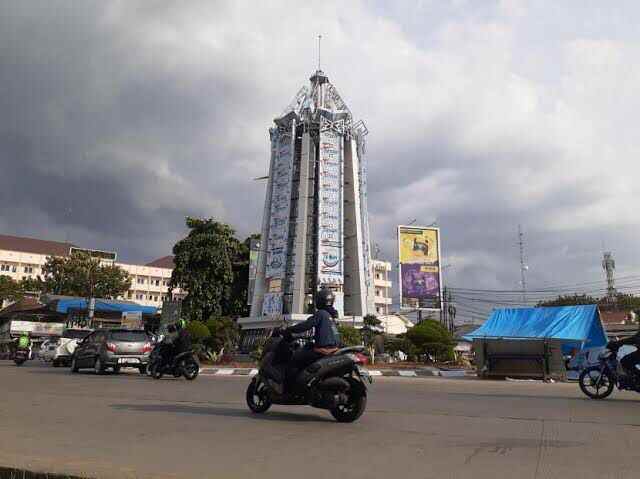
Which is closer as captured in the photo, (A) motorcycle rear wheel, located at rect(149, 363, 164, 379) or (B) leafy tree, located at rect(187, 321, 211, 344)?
(A) motorcycle rear wheel, located at rect(149, 363, 164, 379)

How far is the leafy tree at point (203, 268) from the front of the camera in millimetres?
48188

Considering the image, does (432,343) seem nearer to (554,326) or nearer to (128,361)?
(554,326)

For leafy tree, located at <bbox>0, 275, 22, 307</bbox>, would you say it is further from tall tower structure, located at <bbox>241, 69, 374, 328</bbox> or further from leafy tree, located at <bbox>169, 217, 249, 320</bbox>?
tall tower structure, located at <bbox>241, 69, 374, 328</bbox>

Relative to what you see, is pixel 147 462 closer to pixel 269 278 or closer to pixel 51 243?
pixel 269 278

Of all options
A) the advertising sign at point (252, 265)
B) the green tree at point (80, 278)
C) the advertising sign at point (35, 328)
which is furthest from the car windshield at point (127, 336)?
the green tree at point (80, 278)

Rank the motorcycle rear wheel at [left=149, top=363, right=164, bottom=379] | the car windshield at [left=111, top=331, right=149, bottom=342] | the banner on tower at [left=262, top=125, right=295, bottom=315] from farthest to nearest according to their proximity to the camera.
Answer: the banner on tower at [left=262, top=125, right=295, bottom=315], the car windshield at [left=111, top=331, right=149, bottom=342], the motorcycle rear wheel at [left=149, top=363, right=164, bottom=379]

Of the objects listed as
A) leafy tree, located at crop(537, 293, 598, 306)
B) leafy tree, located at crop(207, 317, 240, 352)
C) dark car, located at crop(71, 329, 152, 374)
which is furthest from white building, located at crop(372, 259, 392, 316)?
dark car, located at crop(71, 329, 152, 374)

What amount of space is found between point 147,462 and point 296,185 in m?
52.9

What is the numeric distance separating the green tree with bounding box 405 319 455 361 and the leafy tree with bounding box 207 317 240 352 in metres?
9.56

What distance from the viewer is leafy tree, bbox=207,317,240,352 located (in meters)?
29.4

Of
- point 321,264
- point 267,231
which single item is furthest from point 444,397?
point 267,231

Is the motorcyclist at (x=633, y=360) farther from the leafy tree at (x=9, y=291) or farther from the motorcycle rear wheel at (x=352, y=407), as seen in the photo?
the leafy tree at (x=9, y=291)

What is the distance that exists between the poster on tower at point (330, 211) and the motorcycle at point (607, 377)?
41642 millimetres

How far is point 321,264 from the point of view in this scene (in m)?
53.4
